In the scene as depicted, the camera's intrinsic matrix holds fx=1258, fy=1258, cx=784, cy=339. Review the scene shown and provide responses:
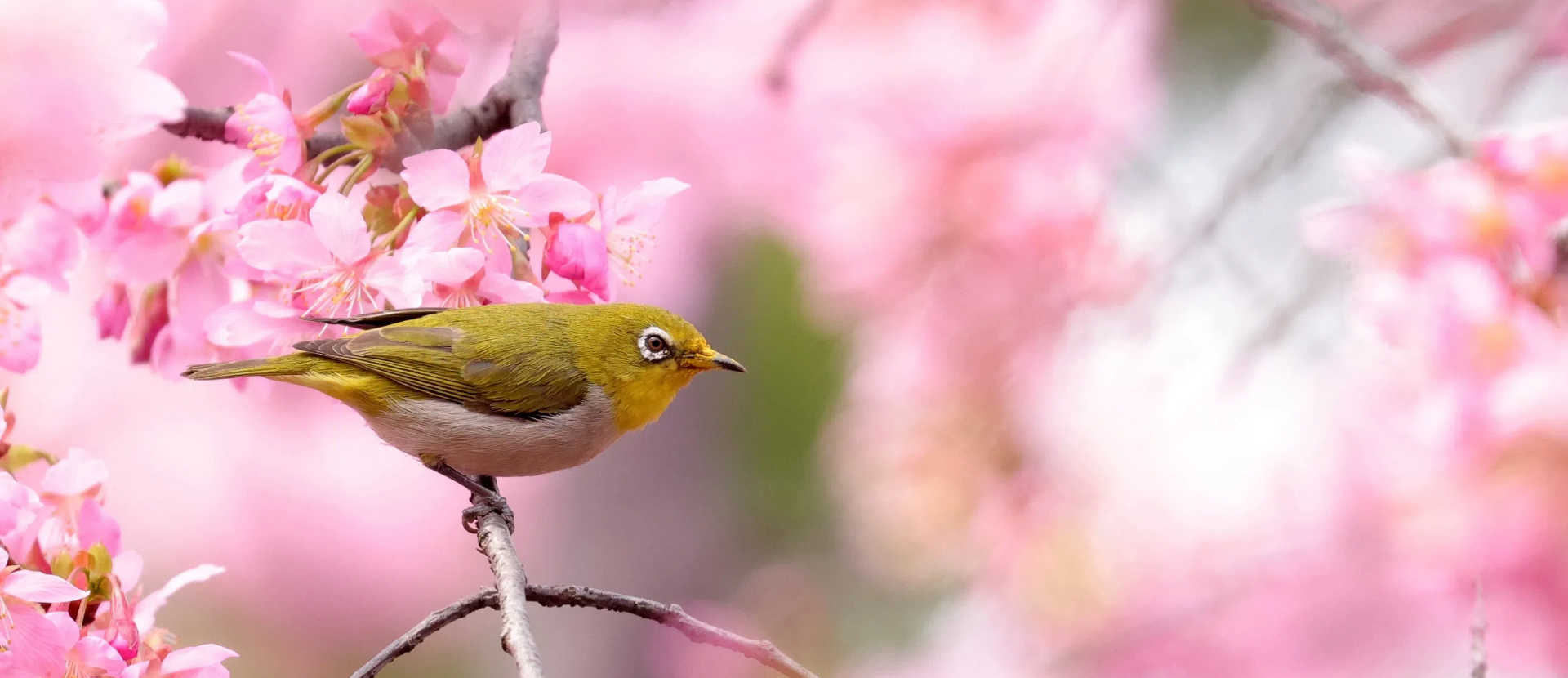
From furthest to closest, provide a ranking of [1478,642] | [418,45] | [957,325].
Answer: [957,325] < [418,45] < [1478,642]

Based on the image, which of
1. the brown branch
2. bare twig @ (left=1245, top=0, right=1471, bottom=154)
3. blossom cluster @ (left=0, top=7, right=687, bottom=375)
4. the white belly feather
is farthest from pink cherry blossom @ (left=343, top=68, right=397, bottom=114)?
bare twig @ (left=1245, top=0, right=1471, bottom=154)

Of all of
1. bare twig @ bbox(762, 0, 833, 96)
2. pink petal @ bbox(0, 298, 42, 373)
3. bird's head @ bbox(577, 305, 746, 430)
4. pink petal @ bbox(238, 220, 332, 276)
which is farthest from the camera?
bare twig @ bbox(762, 0, 833, 96)

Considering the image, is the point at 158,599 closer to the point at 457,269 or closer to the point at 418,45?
the point at 457,269

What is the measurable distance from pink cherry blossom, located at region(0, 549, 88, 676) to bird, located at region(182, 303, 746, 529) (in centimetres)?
23

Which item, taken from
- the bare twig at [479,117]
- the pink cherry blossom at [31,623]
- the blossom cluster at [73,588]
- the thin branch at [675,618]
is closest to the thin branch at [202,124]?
the bare twig at [479,117]

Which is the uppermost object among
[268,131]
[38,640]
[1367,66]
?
[1367,66]

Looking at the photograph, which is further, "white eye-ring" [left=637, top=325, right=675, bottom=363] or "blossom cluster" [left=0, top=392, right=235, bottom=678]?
"white eye-ring" [left=637, top=325, right=675, bottom=363]

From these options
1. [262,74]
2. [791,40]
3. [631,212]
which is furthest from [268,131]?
[791,40]

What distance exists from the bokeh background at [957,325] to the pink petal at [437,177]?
298mm

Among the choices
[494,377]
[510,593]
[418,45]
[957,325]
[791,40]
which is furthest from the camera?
[957,325]

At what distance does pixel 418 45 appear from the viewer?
0.85 m

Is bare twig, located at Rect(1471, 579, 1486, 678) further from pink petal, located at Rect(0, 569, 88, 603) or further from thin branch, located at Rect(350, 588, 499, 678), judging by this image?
pink petal, located at Rect(0, 569, 88, 603)

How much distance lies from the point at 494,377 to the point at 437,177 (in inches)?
8.3

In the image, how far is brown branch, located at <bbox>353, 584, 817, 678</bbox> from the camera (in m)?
0.65
